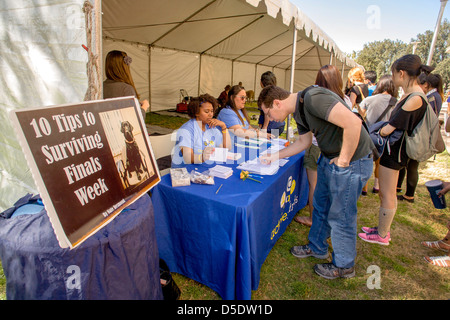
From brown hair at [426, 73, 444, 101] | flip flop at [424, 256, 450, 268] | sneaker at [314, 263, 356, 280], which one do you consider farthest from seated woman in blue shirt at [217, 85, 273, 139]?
brown hair at [426, 73, 444, 101]

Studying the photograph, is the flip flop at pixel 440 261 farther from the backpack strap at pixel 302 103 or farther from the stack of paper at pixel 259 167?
the backpack strap at pixel 302 103

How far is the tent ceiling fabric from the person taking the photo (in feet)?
16.1

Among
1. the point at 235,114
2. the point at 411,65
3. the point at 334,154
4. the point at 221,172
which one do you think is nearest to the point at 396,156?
the point at 411,65

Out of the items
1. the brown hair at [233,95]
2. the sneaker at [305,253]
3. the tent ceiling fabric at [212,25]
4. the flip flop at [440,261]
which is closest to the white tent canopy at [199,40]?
the tent ceiling fabric at [212,25]

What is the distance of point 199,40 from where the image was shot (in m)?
8.61

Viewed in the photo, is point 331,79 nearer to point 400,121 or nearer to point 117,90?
point 400,121

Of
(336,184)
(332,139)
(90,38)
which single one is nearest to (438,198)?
(336,184)

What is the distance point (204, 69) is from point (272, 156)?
32.9 ft

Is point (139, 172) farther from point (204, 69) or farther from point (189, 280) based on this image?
point (204, 69)

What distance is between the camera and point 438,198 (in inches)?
82.0

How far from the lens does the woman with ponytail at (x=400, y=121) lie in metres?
2.01

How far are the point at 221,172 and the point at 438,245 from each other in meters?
2.40

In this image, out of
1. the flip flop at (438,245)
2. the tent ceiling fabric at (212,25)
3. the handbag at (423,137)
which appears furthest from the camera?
the tent ceiling fabric at (212,25)

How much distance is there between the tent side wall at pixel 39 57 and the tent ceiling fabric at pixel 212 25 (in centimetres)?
204
